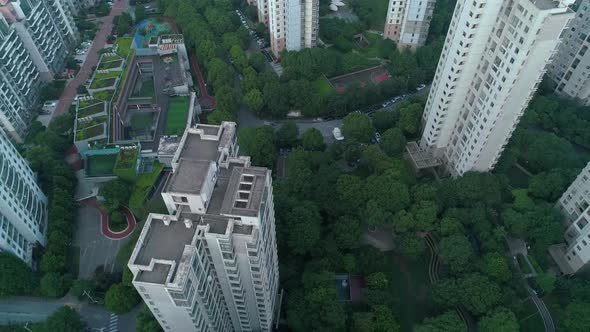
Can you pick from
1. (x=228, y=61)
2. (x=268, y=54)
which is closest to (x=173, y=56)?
(x=228, y=61)

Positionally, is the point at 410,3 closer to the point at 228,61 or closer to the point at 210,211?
the point at 228,61

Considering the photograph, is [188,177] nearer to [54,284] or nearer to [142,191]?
[54,284]

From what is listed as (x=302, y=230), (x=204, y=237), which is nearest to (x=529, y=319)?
(x=302, y=230)

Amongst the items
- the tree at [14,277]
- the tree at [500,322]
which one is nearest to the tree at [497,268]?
the tree at [500,322]

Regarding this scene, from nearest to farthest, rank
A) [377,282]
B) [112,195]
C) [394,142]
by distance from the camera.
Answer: [377,282], [112,195], [394,142]

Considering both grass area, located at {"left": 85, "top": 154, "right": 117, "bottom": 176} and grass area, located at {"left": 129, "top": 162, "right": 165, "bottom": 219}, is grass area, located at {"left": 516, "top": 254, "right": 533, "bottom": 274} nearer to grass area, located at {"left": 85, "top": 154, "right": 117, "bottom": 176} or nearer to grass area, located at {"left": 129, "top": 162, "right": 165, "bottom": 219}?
grass area, located at {"left": 129, "top": 162, "right": 165, "bottom": 219}

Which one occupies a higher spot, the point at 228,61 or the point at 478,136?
the point at 478,136

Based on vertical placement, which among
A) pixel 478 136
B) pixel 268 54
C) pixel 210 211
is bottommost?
pixel 268 54

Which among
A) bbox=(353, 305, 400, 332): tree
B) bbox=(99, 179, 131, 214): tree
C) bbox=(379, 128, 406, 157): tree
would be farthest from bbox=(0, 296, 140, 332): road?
bbox=(379, 128, 406, 157): tree
